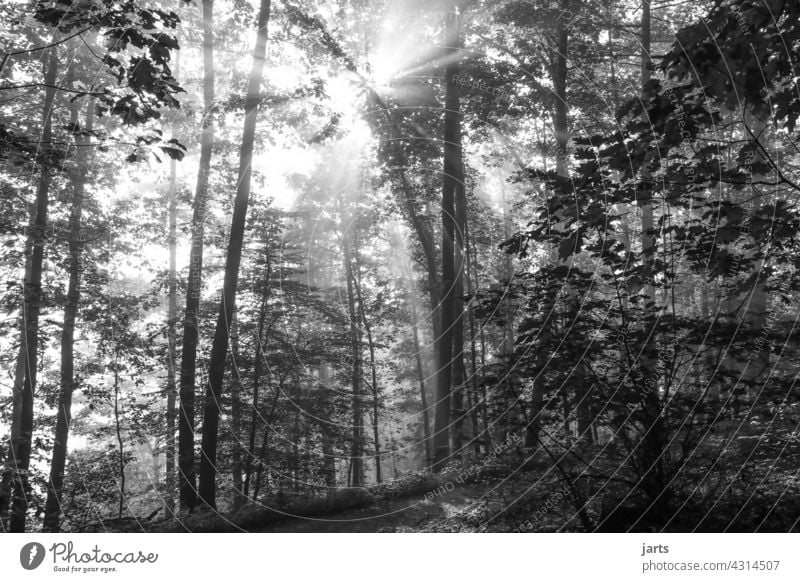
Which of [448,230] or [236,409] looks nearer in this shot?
[448,230]

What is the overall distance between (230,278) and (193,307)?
89.7 inches

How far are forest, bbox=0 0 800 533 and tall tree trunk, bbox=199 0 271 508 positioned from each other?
0.17 ft

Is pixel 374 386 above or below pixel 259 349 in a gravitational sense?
below

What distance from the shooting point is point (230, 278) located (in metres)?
9.20

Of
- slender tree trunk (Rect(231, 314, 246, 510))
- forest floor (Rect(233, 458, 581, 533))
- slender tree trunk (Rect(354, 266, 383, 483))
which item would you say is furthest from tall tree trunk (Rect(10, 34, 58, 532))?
slender tree trunk (Rect(354, 266, 383, 483))

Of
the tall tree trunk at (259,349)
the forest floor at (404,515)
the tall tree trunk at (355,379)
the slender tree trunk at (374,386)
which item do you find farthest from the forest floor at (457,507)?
the tall tree trunk at (355,379)

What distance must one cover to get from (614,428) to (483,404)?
1188 millimetres

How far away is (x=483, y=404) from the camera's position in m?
5.03

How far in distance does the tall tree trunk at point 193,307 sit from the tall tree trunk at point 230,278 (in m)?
0.59

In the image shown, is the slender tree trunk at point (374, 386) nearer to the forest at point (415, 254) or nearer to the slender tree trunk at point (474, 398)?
the forest at point (415, 254)

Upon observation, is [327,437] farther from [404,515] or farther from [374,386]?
[404,515]

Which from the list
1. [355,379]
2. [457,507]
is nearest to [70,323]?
[355,379]
